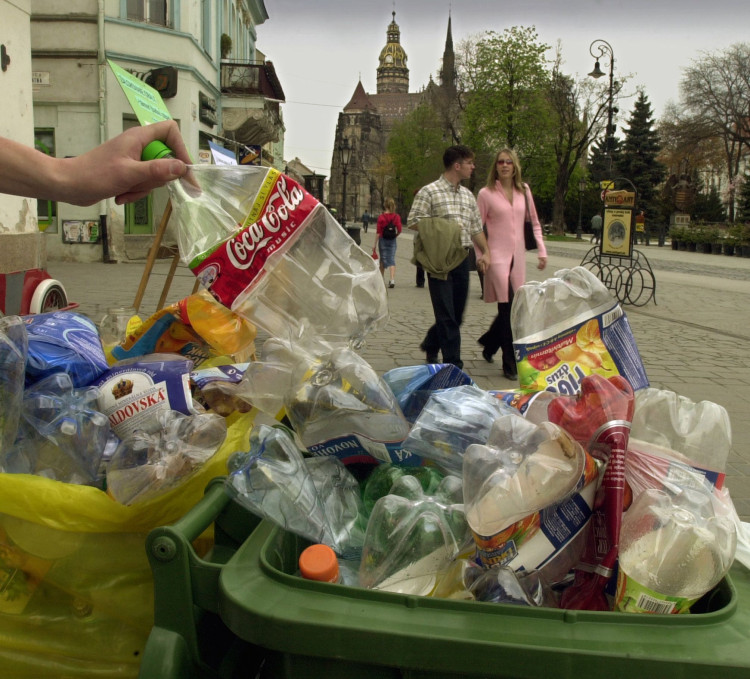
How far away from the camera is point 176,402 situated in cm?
189

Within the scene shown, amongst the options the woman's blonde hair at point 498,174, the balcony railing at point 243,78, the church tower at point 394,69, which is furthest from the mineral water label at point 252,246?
the church tower at point 394,69

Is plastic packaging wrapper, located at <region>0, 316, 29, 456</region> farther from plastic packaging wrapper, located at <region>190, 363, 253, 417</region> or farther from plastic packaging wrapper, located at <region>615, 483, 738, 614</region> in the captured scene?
plastic packaging wrapper, located at <region>615, 483, 738, 614</region>

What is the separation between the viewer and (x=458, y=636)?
1055mm

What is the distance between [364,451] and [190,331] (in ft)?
3.42

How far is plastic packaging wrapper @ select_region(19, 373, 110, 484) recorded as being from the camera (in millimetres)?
1757

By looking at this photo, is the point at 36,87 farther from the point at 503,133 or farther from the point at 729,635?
the point at 503,133

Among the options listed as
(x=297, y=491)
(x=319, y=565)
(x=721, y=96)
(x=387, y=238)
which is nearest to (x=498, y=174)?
(x=297, y=491)

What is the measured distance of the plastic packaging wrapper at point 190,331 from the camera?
2410 millimetres

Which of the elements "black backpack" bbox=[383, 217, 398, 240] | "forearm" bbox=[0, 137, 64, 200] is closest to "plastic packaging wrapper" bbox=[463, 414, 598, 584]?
"forearm" bbox=[0, 137, 64, 200]

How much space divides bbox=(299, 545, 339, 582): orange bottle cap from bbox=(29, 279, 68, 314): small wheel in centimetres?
454

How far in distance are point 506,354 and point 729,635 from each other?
17.3 feet

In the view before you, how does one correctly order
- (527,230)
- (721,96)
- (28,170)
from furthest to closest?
(721,96), (527,230), (28,170)

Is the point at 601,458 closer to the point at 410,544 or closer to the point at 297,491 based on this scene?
the point at 410,544

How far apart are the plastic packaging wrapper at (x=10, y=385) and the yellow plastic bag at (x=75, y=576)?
222 mm
